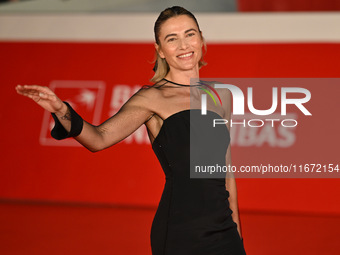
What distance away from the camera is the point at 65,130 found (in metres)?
1.31

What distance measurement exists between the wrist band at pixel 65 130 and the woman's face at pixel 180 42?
44 centimetres

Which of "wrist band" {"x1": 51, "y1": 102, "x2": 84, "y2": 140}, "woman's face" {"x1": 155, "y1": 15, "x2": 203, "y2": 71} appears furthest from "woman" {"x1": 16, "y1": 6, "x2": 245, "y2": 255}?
"wrist band" {"x1": 51, "y1": 102, "x2": 84, "y2": 140}

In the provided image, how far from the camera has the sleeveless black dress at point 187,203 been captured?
151 cm

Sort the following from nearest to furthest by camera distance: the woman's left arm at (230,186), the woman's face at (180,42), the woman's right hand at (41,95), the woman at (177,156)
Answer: the woman's right hand at (41,95) → the woman at (177,156) → the woman's face at (180,42) → the woman's left arm at (230,186)

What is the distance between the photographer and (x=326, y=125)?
439 centimetres

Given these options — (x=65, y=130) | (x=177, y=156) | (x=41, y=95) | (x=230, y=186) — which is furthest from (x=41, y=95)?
(x=230, y=186)

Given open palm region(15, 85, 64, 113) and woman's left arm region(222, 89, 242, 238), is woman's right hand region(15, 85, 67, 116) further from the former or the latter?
woman's left arm region(222, 89, 242, 238)

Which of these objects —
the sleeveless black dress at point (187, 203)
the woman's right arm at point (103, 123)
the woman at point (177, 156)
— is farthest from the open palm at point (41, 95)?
the sleeveless black dress at point (187, 203)

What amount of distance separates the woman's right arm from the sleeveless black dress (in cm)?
9

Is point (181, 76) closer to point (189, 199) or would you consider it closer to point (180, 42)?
point (180, 42)

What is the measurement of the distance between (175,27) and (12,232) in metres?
2.76

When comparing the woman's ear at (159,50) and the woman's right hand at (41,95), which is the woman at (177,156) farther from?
the woman's right hand at (41,95)

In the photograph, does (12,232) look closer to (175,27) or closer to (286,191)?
(286,191)

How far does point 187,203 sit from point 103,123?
36 centimetres
